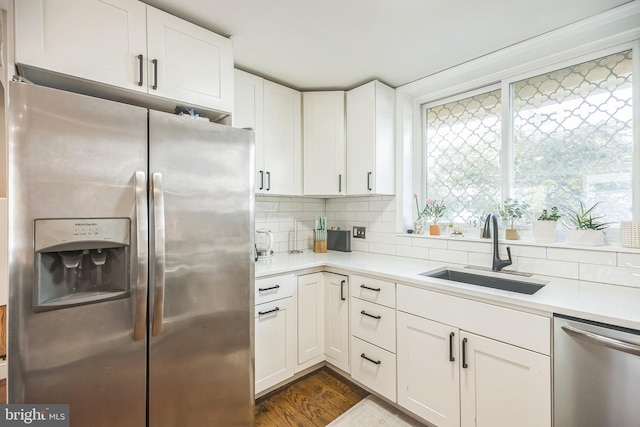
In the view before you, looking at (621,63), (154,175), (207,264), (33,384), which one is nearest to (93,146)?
(154,175)

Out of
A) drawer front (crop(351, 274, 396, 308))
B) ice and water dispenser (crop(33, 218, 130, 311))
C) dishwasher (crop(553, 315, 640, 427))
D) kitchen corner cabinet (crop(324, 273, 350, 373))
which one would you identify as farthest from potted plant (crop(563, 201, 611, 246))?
ice and water dispenser (crop(33, 218, 130, 311))

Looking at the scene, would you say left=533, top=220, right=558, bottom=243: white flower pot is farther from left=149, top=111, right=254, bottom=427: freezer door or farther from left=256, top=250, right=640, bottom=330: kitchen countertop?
left=149, top=111, right=254, bottom=427: freezer door

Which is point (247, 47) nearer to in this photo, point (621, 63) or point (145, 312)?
point (145, 312)

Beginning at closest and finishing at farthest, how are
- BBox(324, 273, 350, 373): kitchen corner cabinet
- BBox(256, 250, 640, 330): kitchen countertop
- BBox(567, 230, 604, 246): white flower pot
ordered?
BBox(256, 250, 640, 330): kitchen countertop → BBox(567, 230, 604, 246): white flower pot → BBox(324, 273, 350, 373): kitchen corner cabinet

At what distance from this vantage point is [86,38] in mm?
1288

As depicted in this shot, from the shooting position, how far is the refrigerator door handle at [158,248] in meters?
1.22

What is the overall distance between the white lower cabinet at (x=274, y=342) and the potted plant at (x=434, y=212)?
4.03 feet

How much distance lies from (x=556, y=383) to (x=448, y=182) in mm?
1523

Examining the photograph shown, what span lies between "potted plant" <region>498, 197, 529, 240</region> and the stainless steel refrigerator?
169cm

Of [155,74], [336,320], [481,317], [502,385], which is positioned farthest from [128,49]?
[502,385]

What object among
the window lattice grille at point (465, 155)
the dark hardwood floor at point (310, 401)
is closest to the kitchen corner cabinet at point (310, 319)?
the dark hardwood floor at point (310, 401)

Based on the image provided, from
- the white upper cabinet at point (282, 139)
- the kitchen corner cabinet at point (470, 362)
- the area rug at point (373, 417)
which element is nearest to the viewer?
the kitchen corner cabinet at point (470, 362)

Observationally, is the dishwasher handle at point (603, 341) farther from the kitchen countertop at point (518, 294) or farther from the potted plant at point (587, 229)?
the potted plant at point (587, 229)

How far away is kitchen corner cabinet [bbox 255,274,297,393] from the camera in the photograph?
1875 millimetres
